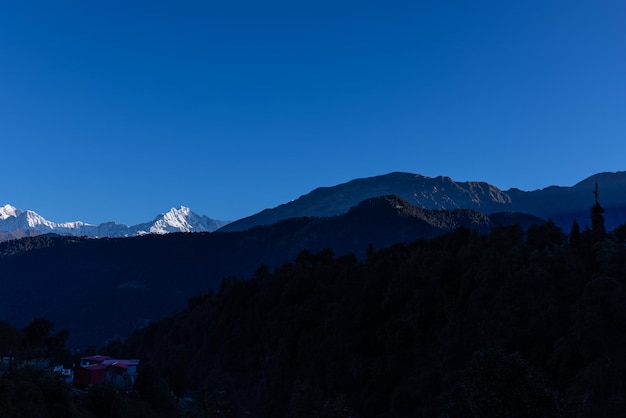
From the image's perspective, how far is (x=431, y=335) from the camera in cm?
7244

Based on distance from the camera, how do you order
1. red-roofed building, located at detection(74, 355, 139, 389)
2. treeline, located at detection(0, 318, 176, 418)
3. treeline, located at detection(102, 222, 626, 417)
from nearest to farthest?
1. treeline, located at detection(102, 222, 626, 417)
2. treeline, located at detection(0, 318, 176, 418)
3. red-roofed building, located at detection(74, 355, 139, 389)

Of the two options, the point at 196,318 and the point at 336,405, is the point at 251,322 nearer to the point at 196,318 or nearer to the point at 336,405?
the point at 196,318

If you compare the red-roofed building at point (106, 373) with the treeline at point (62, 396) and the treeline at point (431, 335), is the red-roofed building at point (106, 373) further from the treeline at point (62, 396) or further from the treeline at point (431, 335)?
the treeline at point (431, 335)

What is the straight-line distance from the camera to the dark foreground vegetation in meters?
42.5

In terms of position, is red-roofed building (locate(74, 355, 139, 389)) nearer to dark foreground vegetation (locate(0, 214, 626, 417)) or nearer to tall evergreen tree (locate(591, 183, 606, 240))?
dark foreground vegetation (locate(0, 214, 626, 417))

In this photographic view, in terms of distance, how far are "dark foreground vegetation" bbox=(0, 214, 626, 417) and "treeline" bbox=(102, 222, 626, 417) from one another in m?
0.15

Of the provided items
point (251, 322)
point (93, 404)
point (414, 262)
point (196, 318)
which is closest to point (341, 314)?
point (414, 262)

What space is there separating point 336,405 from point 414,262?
54.9 m

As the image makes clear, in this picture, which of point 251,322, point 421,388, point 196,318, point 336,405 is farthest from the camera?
point 196,318

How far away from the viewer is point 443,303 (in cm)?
7375

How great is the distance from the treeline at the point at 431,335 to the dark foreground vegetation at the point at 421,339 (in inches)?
6.0

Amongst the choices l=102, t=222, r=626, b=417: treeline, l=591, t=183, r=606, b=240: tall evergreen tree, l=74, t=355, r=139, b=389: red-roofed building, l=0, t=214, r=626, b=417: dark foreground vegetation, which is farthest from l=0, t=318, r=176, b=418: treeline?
l=591, t=183, r=606, b=240: tall evergreen tree

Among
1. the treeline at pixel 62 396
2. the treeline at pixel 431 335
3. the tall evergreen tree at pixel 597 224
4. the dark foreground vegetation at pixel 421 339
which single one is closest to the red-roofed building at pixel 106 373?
the treeline at pixel 62 396

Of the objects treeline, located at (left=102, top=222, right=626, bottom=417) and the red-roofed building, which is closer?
treeline, located at (left=102, top=222, right=626, bottom=417)
